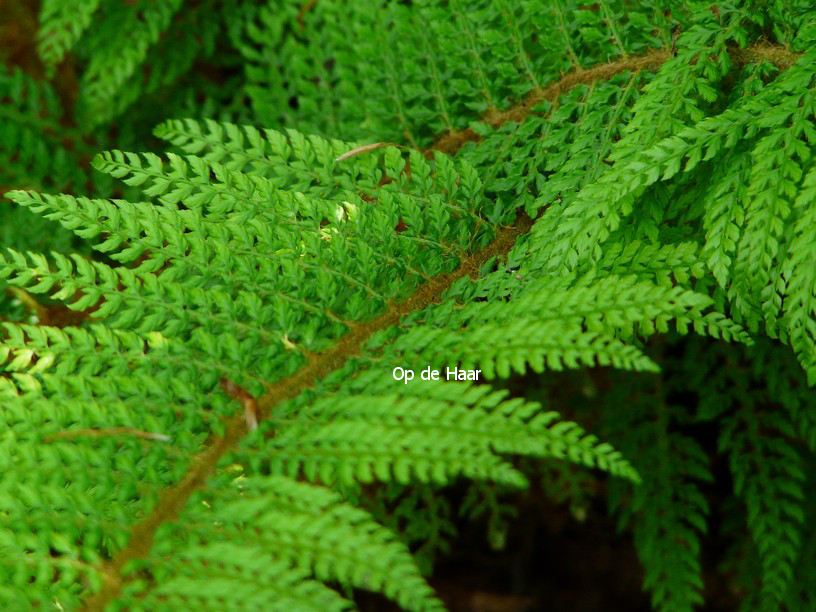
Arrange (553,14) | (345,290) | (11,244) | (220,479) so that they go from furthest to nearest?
(11,244) < (553,14) < (345,290) < (220,479)

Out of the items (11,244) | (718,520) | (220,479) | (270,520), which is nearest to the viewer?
(270,520)

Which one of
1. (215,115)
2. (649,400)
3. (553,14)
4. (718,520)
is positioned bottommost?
(718,520)

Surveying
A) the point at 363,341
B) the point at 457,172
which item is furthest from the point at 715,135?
the point at 363,341

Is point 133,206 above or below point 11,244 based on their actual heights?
below

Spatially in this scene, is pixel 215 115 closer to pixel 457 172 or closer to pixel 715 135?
pixel 457 172

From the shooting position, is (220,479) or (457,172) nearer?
(220,479)
